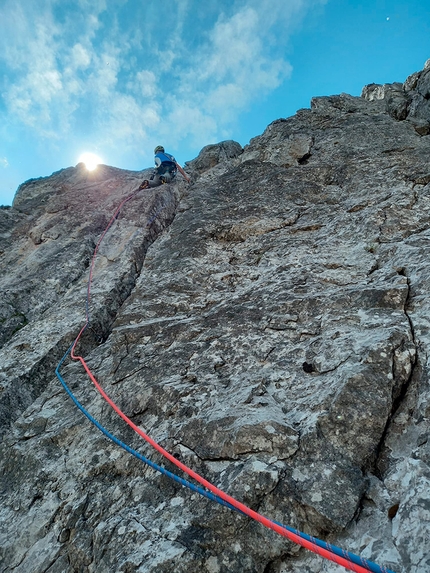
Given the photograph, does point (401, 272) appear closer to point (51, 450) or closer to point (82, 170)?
point (51, 450)

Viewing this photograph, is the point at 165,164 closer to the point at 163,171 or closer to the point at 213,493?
the point at 163,171

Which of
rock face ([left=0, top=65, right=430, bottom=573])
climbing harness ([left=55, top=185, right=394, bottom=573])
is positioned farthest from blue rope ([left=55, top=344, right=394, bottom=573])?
rock face ([left=0, top=65, right=430, bottom=573])

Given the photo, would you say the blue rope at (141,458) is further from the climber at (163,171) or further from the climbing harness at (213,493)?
the climber at (163,171)

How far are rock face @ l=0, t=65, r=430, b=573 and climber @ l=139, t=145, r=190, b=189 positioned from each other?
84.4 inches

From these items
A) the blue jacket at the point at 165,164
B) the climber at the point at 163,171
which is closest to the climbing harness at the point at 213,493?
the climber at the point at 163,171

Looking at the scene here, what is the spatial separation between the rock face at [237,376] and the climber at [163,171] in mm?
2143

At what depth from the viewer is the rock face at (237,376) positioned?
2.62 metres

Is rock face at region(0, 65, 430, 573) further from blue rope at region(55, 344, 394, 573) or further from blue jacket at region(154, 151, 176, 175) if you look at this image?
blue jacket at region(154, 151, 176, 175)

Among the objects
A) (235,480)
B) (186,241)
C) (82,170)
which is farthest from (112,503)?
(82,170)

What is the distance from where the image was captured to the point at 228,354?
444 cm

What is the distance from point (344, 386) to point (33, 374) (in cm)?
456

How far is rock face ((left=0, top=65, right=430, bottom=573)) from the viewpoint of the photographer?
2.62 meters

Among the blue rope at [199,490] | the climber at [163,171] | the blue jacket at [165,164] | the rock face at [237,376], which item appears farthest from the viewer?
the blue jacket at [165,164]

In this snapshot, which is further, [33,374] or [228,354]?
[33,374]
